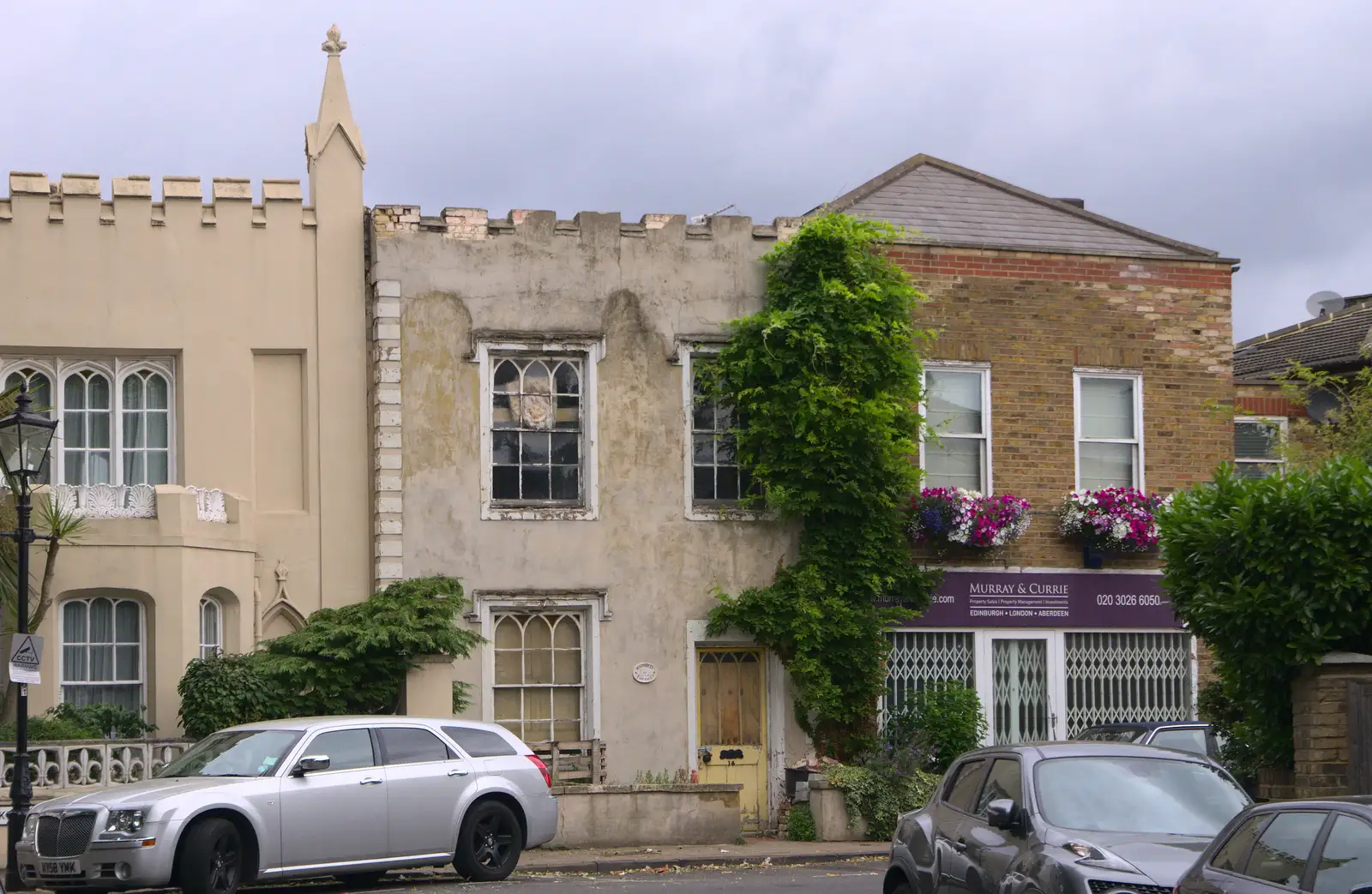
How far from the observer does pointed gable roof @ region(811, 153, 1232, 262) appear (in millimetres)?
24312

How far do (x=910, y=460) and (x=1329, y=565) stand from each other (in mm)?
9272

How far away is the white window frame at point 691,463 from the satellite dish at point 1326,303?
15.4 metres

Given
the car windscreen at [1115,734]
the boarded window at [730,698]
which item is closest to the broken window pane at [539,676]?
the boarded window at [730,698]

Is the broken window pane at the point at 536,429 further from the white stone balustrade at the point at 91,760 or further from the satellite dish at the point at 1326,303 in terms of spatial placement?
the satellite dish at the point at 1326,303

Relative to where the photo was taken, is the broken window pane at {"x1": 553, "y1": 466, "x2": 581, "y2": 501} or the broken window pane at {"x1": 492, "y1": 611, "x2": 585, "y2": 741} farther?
the broken window pane at {"x1": 553, "y1": 466, "x2": 581, "y2": 501}

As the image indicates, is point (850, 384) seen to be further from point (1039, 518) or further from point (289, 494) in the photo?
point (289, 494)

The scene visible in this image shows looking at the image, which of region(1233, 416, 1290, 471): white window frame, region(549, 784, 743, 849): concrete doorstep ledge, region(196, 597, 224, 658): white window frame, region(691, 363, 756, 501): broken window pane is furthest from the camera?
region(1233, 416, 1290, 471): white window frame

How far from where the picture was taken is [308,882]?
16.4 metres

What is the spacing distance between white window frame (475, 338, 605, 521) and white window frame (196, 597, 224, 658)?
3.25 meters

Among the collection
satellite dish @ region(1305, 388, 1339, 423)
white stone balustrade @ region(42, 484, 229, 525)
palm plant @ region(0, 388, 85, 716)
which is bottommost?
palm plant @ region(0, 388, 85, 716)

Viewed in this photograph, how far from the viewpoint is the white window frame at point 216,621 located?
20.9 metres

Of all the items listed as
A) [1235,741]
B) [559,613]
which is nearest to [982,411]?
[559,613]

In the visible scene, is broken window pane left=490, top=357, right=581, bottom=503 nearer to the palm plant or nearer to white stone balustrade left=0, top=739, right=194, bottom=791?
the palm plant

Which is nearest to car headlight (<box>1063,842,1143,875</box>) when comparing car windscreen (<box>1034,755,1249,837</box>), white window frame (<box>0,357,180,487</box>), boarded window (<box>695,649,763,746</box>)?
car windscreen (<box>1034,755,1249,837</box>)
